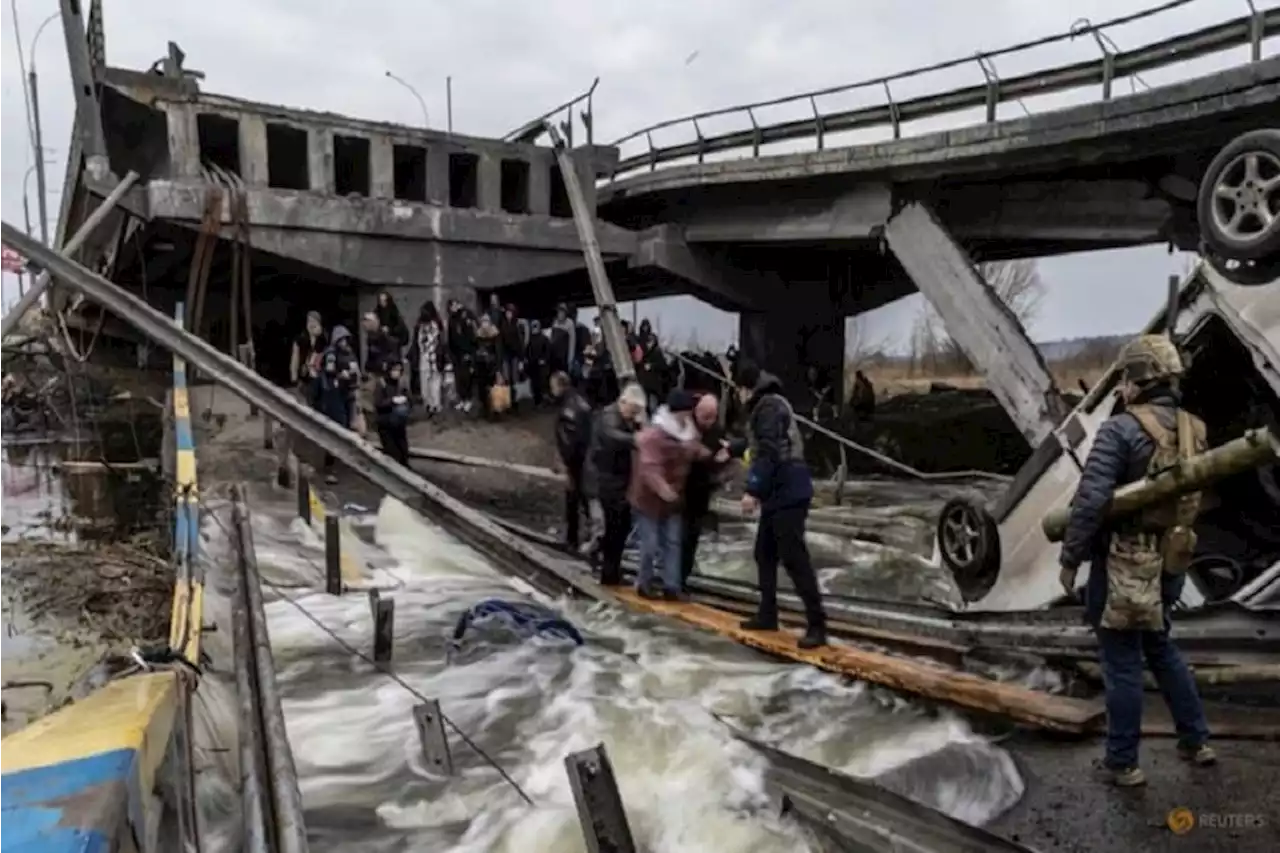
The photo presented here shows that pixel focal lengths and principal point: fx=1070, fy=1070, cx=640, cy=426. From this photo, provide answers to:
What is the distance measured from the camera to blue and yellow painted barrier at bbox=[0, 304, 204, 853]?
173 centimetres

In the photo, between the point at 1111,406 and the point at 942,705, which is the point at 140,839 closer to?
the point at 942,705

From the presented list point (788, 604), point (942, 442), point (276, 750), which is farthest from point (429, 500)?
point (942, 442)

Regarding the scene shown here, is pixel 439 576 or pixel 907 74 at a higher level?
pixel 907 74

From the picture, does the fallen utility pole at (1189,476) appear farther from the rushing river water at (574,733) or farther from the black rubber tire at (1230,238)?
the black rubber tire at (1230,238)

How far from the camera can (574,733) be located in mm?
5664

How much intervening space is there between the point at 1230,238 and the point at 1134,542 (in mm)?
3717

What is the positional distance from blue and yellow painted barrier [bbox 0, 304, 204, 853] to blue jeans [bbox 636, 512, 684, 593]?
5124mm

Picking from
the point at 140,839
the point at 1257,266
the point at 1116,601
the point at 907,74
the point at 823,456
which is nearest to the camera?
the point at 140,839

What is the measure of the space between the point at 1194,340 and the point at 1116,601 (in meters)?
3.34

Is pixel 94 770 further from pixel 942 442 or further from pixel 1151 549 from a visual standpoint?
pixel 942 442

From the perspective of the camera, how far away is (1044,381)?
1343 centimetres

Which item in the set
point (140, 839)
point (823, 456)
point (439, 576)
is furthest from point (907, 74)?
point (140, 839)

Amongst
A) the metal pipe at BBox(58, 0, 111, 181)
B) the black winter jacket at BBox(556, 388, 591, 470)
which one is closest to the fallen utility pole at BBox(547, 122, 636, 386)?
the black winter jacket at BBox(556, 388, 591, 470)

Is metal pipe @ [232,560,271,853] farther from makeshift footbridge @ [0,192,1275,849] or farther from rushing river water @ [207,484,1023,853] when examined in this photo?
rushing river water @ [207,484,1023,853]
